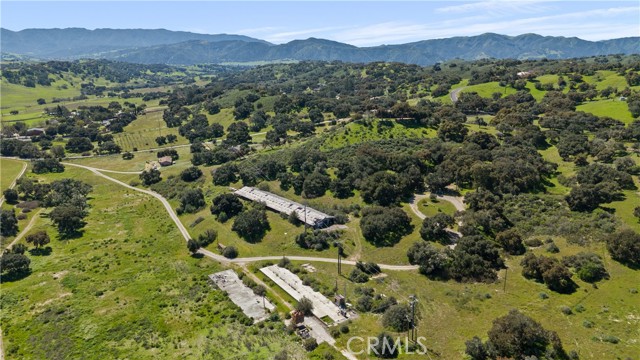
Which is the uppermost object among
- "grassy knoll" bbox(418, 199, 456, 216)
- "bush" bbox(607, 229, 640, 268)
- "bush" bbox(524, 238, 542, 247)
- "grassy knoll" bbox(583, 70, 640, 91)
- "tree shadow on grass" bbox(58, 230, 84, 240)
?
"grassy knoll" bbox(583, 70, 640, 91)

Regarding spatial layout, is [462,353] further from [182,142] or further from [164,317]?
[182,142]

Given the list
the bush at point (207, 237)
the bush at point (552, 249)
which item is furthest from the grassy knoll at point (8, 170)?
the bush at point (552, 249)

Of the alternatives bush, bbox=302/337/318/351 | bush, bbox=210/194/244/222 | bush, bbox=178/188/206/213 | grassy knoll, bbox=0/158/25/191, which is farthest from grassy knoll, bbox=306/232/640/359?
grassy knoll, bbox=0/158/25/191

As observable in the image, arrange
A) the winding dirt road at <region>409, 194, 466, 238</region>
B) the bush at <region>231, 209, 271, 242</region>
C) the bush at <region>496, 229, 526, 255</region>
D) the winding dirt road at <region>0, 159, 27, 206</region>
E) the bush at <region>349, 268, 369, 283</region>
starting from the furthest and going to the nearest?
the winding dirt road at <region>0, 159, 27, 206</region>, the winding dirt road at <region>409, 194, 466, 238</region>, the bush at <region>231, 209, 271, 242</region>, the bush at <region>496, 229, 526, 255</region>, the bush at <region>349, 268, 369, 283</region>

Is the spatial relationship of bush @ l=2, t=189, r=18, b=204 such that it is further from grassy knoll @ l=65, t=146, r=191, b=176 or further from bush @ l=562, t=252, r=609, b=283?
bush @ l=562, t=252, r=609, b=283

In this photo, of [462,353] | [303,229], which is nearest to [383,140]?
[303,229]

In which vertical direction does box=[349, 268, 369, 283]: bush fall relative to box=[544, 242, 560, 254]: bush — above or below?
below
